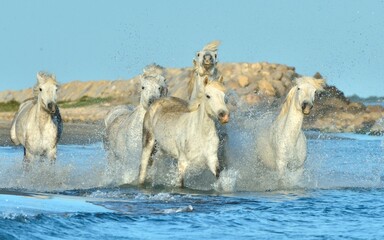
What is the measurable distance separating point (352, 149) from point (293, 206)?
1431 cm

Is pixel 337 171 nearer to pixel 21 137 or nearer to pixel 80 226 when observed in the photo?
pixel 21 137

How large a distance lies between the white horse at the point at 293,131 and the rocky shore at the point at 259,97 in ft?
71.0

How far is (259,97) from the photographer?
49.8 meters

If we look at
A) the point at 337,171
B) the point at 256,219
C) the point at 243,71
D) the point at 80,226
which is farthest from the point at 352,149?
the point at 243,71

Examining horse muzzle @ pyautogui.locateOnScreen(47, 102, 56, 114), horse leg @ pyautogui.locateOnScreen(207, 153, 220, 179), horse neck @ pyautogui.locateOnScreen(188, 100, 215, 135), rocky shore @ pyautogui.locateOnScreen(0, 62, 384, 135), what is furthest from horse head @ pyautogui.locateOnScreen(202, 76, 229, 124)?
rocky shore @ pyautogui.locateOnScreen(0, 62, 384, 135)

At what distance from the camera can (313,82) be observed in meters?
17.0

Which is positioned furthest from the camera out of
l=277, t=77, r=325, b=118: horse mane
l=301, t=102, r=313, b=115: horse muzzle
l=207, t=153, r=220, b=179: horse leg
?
l=277, t=77, r=325, b=118: horse mane

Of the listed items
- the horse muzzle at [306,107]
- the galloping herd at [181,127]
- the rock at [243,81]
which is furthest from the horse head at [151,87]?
the rock at [243,81]

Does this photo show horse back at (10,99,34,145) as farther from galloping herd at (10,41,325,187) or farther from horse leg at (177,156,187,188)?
horse leg at (177,156,187,188)

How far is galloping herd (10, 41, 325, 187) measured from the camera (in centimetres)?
1627

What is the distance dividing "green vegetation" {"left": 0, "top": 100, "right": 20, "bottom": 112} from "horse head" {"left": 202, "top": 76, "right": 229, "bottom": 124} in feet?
148

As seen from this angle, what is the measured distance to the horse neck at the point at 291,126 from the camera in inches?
678

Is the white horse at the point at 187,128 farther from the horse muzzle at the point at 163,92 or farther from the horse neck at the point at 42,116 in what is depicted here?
the horse neck at the point at 42,116

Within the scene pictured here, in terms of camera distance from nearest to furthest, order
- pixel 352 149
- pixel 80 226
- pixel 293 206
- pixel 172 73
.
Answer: pixel 80 226, pixel 293 206, pixel 352 149, pixel 172 73
